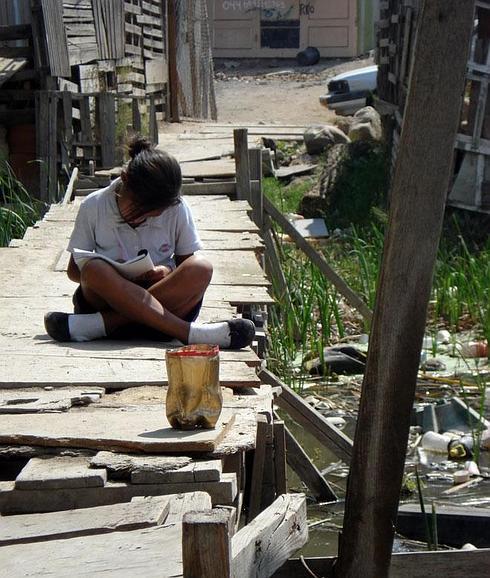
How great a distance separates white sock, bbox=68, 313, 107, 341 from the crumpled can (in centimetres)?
148

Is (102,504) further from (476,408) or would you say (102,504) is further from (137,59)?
(137,59)

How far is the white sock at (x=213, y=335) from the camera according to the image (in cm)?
496

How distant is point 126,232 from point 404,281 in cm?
185

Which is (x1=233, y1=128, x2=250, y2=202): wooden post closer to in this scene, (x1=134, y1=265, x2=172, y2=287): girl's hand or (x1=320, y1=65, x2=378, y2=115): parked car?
(x1=134, y1=265, x2=172, y2=287): girl's hand

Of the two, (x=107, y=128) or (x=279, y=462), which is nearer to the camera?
(x=279, y=462)

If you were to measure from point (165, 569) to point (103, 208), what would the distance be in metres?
2.66

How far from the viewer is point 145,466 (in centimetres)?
344

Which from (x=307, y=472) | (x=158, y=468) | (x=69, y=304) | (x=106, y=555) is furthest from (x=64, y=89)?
(x=106, y=555)

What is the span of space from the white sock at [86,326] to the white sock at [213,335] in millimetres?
461

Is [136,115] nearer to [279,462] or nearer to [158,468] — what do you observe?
[279,462]

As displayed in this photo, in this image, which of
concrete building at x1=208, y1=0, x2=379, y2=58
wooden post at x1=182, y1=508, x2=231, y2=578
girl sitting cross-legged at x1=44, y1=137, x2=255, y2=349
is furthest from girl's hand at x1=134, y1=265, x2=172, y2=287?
concrete building at x1=208, y1=0, x2=379, y2=58

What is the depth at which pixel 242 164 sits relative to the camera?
9562 mm

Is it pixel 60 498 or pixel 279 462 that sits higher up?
pixel 60 498

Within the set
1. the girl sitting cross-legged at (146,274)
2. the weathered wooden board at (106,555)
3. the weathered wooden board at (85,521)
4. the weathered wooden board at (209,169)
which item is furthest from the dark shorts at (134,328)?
the weathered wooden board at (209,169)
